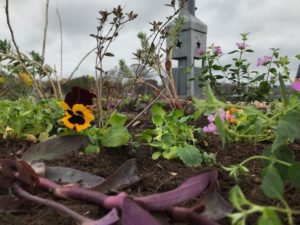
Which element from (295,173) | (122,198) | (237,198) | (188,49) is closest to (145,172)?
(122,198)

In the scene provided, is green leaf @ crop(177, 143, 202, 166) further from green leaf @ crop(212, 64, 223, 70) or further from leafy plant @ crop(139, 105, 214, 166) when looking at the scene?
green leaf @ crop(212, 64, 223, 70)

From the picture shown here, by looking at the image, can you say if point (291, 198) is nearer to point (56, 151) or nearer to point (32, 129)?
point (56, 151)

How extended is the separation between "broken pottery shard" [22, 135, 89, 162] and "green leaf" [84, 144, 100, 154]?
73mm

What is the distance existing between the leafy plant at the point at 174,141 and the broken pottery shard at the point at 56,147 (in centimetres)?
31

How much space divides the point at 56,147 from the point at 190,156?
50 centimetres

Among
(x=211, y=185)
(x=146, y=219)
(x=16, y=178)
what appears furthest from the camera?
(x=16, y=178)

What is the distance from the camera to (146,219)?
0.92 meters

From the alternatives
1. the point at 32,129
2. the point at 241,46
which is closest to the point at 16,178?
the point at 32,129

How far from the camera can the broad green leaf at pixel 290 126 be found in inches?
37.9

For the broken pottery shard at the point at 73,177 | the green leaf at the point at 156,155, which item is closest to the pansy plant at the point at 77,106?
the green leaf at the point at 156,155

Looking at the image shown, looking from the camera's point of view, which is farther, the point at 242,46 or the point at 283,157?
the point at 242,46

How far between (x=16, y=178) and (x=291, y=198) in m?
0.74

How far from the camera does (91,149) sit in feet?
6.23

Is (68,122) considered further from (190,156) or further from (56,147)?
(190,156)
